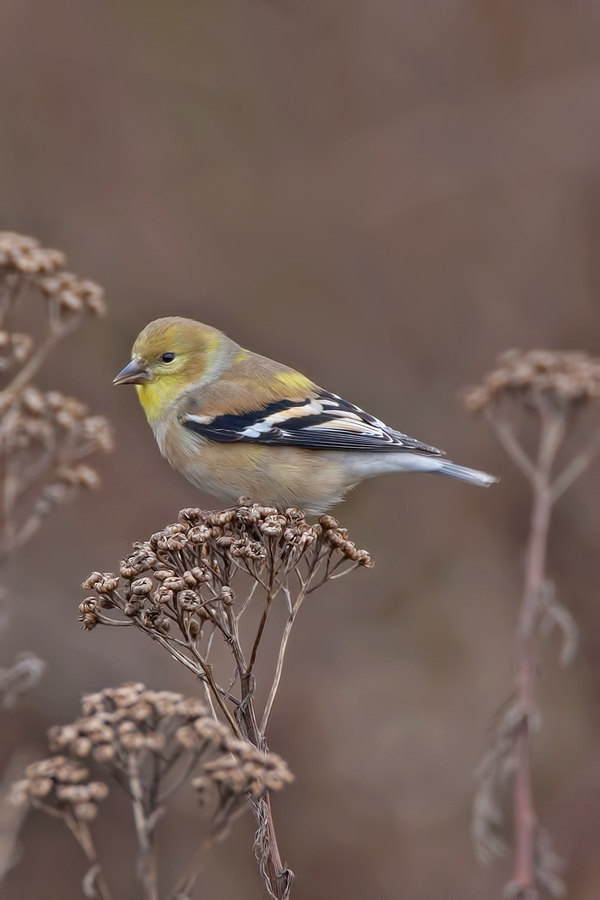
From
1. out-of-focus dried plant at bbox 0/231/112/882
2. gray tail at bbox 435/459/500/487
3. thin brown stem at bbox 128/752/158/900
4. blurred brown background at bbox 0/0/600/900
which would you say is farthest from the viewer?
blurred brown background at bbox 0/0/600/900

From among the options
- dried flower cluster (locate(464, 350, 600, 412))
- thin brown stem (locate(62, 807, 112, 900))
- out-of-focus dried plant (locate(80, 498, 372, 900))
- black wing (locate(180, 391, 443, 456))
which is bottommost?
thin brown stem (locate(62, 807, 112, 900))

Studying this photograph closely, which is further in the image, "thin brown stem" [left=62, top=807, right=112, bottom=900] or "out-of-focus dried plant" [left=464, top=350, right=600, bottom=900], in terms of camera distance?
"out-of-focus dried plant" [left=464, top=350, right=600, bottom=900]

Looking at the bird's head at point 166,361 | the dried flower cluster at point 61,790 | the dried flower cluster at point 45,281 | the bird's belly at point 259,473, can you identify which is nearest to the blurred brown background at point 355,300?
the bird's head at point 166,361

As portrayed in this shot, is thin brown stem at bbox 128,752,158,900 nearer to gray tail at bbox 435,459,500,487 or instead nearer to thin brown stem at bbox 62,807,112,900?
thin brown stem at bbox 62,807,112,900

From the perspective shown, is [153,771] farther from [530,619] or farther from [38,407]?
[38,407]

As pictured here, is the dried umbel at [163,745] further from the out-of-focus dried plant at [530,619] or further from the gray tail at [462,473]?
the gray tail at [462,473]

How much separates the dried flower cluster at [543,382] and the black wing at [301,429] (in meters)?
0.52

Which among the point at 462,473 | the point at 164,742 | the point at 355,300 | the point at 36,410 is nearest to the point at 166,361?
the point at 36,410

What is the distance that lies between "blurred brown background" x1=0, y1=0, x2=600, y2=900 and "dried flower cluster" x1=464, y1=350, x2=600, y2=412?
3270 millimetres

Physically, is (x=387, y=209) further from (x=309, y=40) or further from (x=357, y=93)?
(x=309, y=40)

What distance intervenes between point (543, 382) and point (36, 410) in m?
2.19

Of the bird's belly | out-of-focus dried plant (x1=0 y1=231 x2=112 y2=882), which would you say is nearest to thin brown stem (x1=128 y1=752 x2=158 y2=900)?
out-of-focus dried plant (x1=0 y1=231 x2=112 y2=882)

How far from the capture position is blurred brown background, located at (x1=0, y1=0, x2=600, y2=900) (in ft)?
19.7

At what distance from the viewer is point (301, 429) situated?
4.31 meters
